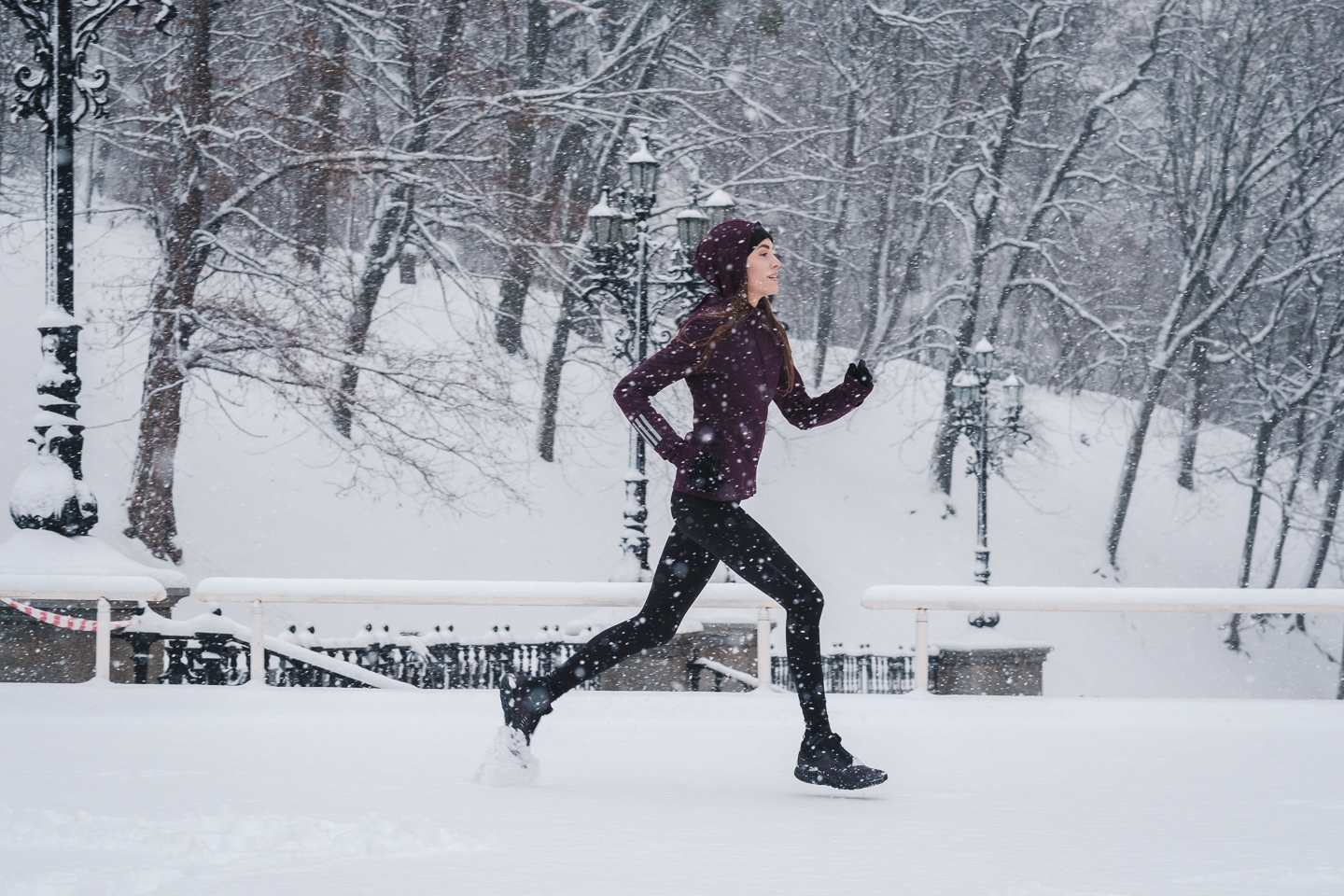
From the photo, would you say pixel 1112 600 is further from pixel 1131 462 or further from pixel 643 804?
pixel 1131 462

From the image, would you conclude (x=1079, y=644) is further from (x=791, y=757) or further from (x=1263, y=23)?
(x=791, y=757)

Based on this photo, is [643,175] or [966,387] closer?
[643,175]

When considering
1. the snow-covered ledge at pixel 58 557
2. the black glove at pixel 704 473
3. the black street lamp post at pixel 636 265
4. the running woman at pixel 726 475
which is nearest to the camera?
the black glove at pixel 704 473

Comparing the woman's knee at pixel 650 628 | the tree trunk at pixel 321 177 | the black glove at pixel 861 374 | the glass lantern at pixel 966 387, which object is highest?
the tree trunk at pixel 321 177

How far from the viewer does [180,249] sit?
15039 millimetres

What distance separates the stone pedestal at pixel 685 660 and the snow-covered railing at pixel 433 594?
2.49 m

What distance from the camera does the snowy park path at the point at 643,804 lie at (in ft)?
10.6

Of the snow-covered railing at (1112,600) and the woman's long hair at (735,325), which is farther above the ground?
the woman's long hair at (735,325)

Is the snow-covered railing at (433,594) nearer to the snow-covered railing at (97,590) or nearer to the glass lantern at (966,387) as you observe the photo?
the snow-covered railing at (97,590)

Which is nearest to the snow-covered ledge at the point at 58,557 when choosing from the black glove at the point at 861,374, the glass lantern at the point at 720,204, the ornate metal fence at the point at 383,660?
the ornate metal fence at the point at 383,660

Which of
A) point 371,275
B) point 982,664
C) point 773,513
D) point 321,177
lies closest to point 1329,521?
point 773,513

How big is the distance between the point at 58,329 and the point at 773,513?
690 inches

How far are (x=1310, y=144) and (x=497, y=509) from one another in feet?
55.6

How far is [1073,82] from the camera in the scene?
1112 inches
